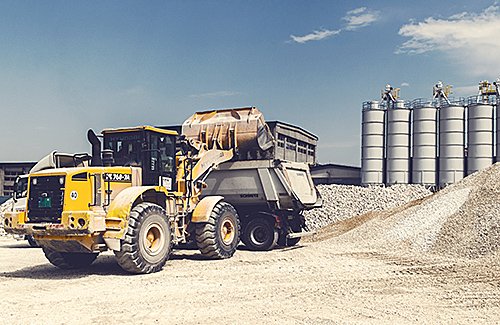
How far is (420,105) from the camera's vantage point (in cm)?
3625

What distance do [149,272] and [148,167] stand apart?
224 cm

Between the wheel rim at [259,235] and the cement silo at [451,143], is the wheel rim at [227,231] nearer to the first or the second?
the wheel rim at [259,235]

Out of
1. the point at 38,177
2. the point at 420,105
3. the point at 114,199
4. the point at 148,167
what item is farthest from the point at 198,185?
the point at 420,105

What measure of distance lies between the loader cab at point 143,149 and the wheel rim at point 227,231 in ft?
6.20

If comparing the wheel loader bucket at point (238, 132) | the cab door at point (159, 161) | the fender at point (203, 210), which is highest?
the wheel loader bucket at point (238, 132)

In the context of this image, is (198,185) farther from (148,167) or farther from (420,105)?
(420,105)

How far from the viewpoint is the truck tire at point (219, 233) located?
11.0 metres

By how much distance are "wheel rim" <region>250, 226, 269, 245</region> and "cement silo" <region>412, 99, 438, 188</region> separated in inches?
967

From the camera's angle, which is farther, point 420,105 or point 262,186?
point 420,105

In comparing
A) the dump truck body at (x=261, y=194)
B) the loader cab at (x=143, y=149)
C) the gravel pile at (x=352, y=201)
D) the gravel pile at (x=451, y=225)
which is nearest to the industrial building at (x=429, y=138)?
the gravel pile at (x=352, y=201)

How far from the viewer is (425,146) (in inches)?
1391

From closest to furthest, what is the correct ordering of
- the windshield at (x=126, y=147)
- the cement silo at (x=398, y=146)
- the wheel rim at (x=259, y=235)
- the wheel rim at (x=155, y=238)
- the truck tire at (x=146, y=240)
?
the truck tire at (x=146, y=240)
the wheel rim at (x=155, y=238)
the windshield at (x=126, y=147)
the wheel rim at (x=259, y=235)
the cement silo at (x=398, y=146)

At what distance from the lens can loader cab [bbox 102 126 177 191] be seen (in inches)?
398

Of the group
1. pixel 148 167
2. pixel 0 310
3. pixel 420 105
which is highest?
pixel 420 105
